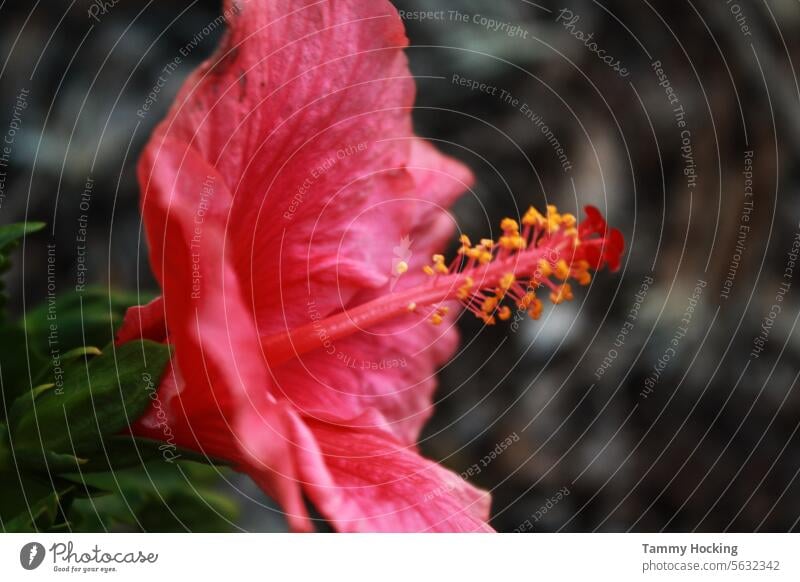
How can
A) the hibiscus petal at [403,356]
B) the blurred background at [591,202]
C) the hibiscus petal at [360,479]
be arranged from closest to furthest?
the hibiscus petal at [360,479]
the hibiscus petal at [403,356]
the blurred background at [591,202]

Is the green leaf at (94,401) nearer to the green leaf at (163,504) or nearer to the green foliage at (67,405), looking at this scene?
the green foliage at (67,405)

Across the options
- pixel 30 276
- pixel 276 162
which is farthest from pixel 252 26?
pixel 30 276

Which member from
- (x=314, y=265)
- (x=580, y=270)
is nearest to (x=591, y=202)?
(x=580, y=270)

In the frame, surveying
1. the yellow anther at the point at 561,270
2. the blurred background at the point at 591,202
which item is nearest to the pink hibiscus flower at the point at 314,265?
the yellow anther at the point at 561,270

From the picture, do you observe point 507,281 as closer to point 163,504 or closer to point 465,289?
point 465,289

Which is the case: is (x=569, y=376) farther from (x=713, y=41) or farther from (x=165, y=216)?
(x=165, y=216)

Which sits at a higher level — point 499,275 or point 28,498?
point 499,275
